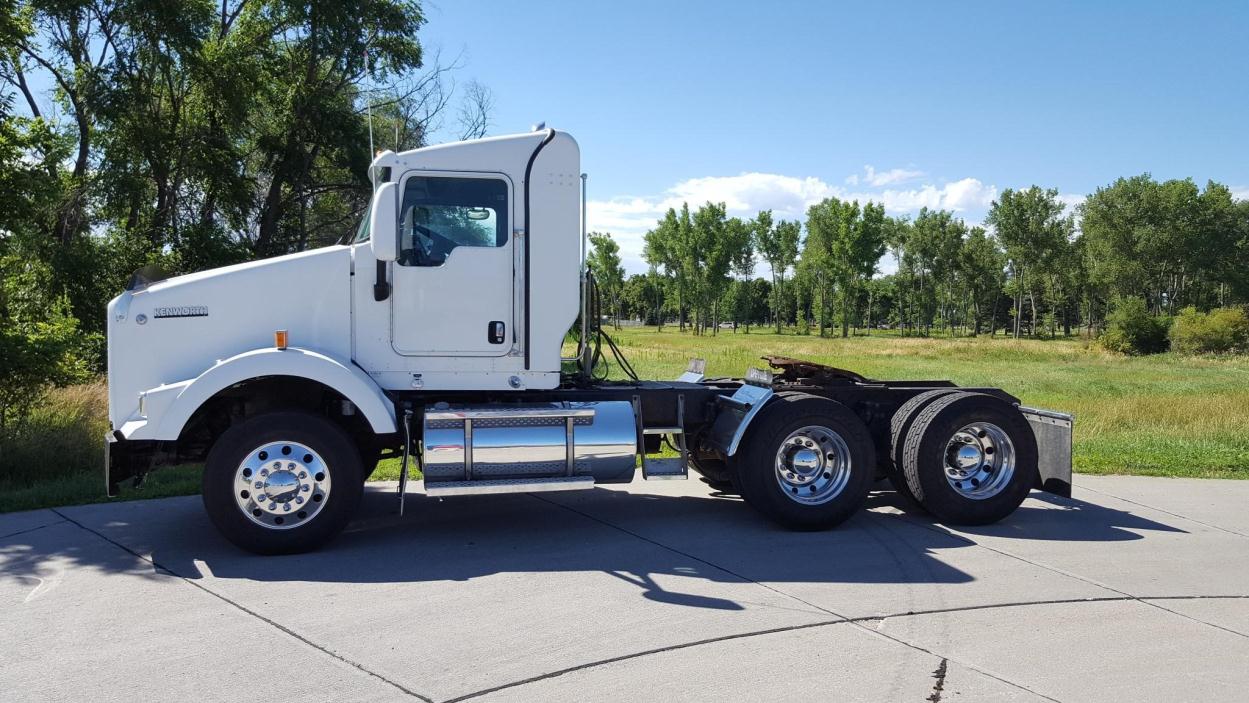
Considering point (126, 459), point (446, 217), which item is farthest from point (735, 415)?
point (126, 459)

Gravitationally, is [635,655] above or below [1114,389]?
below

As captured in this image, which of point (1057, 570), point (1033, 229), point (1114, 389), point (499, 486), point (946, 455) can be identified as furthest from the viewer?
point (1033, 229)

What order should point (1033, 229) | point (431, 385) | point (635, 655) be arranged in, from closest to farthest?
point (635, 655) → point (431, 385) → point (1033, 229)

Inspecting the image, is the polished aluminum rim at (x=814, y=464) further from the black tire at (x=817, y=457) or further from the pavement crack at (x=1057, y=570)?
the pavement crack at (x=1057, y=570)

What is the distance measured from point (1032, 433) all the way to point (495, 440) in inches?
183

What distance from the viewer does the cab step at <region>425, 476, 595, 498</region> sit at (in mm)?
6281

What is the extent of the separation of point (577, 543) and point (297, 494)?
2.07 meters

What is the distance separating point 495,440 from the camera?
6.44 metres

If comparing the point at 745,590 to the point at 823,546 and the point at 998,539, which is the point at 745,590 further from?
the point at 998,539

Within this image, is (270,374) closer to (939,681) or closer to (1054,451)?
(939,681)

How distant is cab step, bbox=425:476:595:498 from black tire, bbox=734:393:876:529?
138 centimetres

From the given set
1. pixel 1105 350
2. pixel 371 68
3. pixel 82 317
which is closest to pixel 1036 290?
pixel 1105 350

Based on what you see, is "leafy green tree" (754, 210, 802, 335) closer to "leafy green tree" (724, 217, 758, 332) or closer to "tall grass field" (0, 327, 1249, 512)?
"leafy green tree" (724, 217, 758, 332)

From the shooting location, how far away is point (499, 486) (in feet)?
20.6
